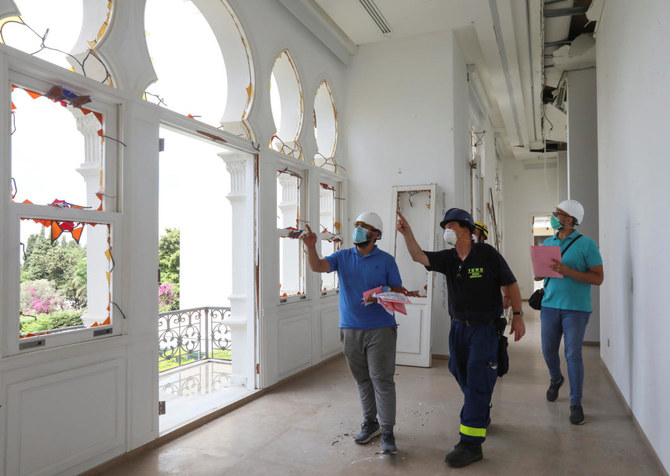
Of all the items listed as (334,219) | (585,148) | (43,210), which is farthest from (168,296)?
A: (43,210)

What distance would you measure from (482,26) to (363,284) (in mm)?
4406

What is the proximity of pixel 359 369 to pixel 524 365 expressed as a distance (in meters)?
3.21

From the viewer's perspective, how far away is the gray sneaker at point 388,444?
3.15 metres

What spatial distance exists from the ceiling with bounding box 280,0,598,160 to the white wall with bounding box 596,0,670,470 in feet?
3.90

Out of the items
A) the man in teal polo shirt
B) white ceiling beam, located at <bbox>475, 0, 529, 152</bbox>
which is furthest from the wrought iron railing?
white ceiling beam, located at <bbox>475, 0, 529, 152</bbox>

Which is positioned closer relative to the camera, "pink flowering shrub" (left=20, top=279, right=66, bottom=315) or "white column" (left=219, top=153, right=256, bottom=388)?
"pink flowering shrub" (left=20, top=279, right=66, bottom=315)

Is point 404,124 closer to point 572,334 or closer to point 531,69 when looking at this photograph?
point 531,69

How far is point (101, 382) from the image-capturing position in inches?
116

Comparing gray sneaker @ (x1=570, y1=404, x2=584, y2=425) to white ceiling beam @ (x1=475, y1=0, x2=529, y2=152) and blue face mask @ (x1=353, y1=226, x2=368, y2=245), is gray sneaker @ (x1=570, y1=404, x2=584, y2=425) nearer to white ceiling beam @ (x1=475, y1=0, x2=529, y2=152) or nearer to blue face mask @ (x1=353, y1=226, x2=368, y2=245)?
blue face mask @ (x1=353, y1=226, x2=368, y2=245)

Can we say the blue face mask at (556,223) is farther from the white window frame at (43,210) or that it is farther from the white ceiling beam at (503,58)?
the white window frame at (43,210)

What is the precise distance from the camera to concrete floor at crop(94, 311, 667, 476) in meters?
3.01

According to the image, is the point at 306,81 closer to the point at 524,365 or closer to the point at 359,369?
the point at 359,369

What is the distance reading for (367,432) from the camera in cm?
338

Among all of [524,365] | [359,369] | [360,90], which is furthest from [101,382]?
[360,90]
